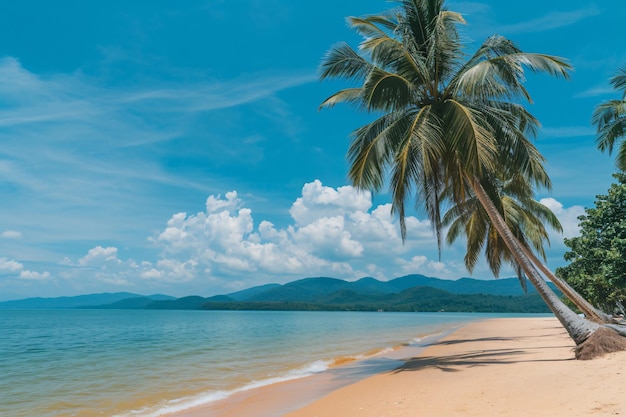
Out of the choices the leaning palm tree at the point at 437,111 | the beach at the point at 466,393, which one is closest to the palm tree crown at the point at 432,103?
the leaning palm tree at the point at 437,111

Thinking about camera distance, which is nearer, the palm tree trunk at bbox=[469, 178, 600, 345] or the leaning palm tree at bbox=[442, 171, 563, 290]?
the palm tree trunk at bbox=[469, 178, 600, 345]

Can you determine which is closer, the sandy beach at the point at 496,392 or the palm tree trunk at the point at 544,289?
the sandy beach at the point at 496,392

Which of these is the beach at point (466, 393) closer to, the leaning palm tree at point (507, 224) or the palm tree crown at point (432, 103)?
the palm tree crown at point (432, 103)

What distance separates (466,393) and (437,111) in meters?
7.74

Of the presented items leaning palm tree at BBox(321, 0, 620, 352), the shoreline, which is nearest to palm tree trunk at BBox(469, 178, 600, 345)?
leaning palm tree at BBox(321, 0, 620, 352)

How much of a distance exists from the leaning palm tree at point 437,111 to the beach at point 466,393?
7.45ft

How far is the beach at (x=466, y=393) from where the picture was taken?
20.6 feet

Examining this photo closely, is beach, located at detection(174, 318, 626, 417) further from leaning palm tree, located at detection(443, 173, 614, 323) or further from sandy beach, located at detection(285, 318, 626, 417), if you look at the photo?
leaning palm tree, located at detection(443, 173, 614, 323)

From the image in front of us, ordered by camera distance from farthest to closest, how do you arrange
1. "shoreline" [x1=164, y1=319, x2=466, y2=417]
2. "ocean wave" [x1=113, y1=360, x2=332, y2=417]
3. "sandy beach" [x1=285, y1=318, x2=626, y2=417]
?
"ocean wave" [x1=113, y1=360, x2=332, y2=417]
"shoreline" [x1=164, y1=319, x2=466, y2=417]
"sandy beach" [x1=285, y1=318, x2=626, y2=417]

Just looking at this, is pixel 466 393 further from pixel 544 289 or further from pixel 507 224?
pixel 507 224

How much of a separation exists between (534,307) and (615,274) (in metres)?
159

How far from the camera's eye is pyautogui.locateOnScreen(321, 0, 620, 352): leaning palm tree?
35.9 feet

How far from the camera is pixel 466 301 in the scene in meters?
183

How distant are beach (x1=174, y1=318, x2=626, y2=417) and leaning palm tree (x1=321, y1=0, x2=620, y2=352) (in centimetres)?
227
